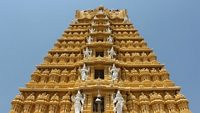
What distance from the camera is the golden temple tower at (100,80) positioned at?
74.0 ft

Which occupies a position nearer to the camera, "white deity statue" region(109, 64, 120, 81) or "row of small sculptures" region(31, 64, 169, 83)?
"white deity statue" region(109, 64, 120, 81)

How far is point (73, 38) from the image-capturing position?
32531mm

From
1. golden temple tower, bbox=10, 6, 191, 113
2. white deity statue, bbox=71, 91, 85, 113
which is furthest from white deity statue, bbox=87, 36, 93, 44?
white deity statue, bbox=71, 91, 85, 113

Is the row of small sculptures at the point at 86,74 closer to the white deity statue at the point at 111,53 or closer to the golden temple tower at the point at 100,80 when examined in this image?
the golden temple tower at the point at 100,80

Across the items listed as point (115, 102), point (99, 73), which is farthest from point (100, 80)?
point (115, 102)

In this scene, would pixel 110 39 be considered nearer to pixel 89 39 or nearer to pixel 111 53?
pixel 89 39

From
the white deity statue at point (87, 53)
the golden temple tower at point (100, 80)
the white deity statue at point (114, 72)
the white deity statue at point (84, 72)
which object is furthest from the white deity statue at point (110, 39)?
the white deity statue at point (84, 72)

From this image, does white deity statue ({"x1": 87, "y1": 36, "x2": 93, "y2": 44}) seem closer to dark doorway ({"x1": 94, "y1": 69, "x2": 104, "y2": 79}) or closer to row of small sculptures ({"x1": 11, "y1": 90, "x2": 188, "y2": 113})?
dark doorway ({"x1": 94, "y1": 69, "x2": 104, "y2": 79})

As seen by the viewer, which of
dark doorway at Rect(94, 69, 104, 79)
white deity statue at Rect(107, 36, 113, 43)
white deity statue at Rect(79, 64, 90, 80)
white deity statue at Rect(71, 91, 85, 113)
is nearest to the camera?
white deity statue at Rect(71, 91, 85, 113)

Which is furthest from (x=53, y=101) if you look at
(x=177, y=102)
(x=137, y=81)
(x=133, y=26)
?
(x=133, y=26)

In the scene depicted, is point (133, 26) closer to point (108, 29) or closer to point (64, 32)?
point (108, 29)

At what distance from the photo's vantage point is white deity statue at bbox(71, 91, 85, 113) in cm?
2191

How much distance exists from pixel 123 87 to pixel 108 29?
33.8ft

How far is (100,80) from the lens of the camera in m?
24.2
